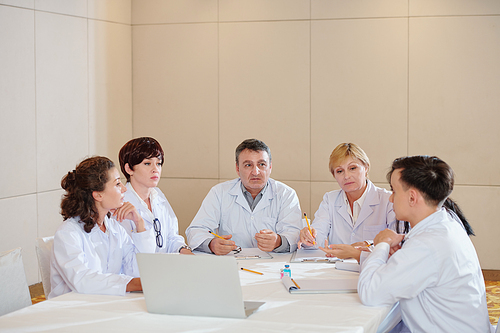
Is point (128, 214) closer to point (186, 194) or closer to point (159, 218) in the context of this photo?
point (159, 218)

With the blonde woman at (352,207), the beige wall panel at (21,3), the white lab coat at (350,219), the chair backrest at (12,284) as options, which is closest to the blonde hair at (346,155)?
the blonde woman at (352,207)

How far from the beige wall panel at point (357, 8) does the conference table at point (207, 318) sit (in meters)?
4.04

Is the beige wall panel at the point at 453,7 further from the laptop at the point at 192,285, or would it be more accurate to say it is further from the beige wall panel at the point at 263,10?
the laptop at the point at 192,285

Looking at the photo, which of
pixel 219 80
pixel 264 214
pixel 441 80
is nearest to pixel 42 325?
pixel 264 214

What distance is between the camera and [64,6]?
4.83 m

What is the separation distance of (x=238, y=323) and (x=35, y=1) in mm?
3996

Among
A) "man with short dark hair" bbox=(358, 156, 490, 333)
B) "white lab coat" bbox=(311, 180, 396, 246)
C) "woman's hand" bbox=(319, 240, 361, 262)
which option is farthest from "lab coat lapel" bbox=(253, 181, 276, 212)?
"man with short dark hair" bbox=(358, 156, 490, 333)

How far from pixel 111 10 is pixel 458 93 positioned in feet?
13.0

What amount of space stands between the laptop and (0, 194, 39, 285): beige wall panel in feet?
9.54

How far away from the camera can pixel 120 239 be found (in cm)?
263

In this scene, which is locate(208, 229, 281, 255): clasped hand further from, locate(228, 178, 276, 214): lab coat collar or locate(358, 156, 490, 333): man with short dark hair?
locate(358, 156, 490, 333): man with short dark hair

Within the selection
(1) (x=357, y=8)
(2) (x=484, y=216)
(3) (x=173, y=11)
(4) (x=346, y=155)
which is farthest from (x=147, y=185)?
(2) (x=484, y=216)

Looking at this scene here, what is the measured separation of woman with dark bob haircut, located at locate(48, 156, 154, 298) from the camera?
83.4 inches

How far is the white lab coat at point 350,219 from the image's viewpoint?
3.34m
